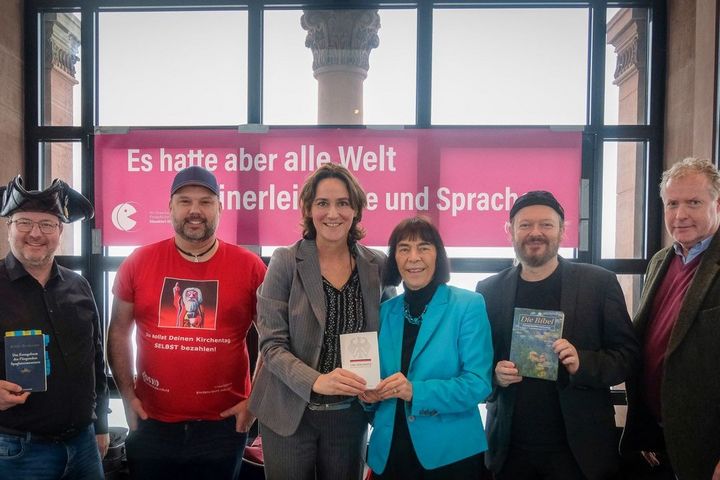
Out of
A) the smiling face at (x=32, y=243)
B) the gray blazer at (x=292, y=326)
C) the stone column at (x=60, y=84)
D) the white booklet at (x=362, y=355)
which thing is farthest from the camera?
the stone column at (x=60, y=84)

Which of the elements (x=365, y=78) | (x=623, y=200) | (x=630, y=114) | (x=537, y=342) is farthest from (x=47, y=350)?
(x=630, y=114)


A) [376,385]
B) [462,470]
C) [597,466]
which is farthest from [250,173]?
[597,466]

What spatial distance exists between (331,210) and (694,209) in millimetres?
1516

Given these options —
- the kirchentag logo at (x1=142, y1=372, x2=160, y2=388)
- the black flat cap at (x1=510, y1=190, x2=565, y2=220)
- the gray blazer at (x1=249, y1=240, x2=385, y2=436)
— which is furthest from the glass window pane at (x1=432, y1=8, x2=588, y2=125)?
the kirchentag logo at (x1=142, y1=372, x2=160, y2=388)

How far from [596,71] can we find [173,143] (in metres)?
3.26

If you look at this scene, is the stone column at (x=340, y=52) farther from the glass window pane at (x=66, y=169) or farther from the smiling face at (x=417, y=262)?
the smiling face at (x=417, y=262)

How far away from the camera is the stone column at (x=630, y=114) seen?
154 inches

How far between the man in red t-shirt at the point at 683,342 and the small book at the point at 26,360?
8.54 ft

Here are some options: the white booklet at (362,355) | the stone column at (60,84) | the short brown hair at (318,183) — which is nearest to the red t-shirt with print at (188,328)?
the short brown hair at (318,183)

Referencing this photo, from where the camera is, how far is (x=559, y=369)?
6.94ft

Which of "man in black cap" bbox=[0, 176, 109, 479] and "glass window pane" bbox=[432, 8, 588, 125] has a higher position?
"glass window pane" bbox=[432, 8, 588, 125]

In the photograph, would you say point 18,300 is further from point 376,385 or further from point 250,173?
point 250,173

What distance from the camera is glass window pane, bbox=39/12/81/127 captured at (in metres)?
4.02

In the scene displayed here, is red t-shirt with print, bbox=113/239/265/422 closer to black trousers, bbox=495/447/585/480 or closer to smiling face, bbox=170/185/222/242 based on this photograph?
smiling face, bbox=170/185/222/242
